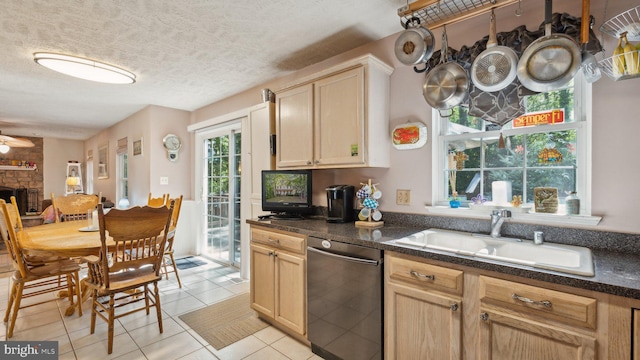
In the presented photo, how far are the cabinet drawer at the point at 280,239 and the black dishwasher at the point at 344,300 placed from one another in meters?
0.09

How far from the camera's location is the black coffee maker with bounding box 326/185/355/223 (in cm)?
231

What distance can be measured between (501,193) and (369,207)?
0.86 m

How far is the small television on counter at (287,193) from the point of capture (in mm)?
2604

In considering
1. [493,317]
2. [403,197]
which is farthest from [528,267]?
[403,197]

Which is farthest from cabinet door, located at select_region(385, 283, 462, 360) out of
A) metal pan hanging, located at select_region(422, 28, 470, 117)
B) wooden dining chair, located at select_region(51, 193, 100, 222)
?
wooden dining chair, located at select_region(51, 193, 100, 222)

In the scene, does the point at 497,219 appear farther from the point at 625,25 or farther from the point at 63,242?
the point at 63,242

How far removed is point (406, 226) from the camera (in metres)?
2.17

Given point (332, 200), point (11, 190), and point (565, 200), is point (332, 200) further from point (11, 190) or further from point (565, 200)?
point (11, 190)

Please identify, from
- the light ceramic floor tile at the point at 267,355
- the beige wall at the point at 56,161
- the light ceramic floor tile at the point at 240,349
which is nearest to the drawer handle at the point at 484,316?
the light ceramic floor tile at the point at 267,355

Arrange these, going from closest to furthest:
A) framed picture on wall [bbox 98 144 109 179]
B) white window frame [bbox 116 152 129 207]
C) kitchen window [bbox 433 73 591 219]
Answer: kitchen window [bbox 433 73 591 219] < white window frame [bbox 116 152 129 207] < framed picture on wall [bbox 98 144 109 179]

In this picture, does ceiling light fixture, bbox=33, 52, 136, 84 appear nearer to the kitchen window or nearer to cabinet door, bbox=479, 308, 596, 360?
the kitchen window

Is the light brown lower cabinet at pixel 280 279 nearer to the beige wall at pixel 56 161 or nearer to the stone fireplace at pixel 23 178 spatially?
the stone fireplace at pixel 23 178

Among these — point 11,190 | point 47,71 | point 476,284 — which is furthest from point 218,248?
point 11,190

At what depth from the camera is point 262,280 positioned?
2373 millimetres
